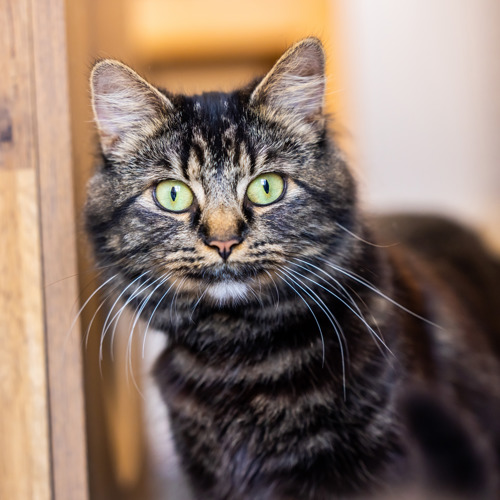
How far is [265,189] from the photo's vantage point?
94 cm

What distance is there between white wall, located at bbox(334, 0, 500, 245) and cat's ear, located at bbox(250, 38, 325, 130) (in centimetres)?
197

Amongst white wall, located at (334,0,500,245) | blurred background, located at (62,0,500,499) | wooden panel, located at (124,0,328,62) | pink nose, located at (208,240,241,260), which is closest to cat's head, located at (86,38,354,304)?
pink nose, located at (208,240,241,260)

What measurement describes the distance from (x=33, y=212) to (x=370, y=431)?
654mm

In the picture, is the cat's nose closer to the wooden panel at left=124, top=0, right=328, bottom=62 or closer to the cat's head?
the cat's head

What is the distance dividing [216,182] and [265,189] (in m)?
0.08

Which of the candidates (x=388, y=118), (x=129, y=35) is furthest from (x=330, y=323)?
(x=388, y=118)

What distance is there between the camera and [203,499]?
1.02 meters

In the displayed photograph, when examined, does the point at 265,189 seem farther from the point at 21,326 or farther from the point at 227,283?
the point at 21,326

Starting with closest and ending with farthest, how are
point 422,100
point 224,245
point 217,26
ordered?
1. point 224,245
2. point 422,100
3. point 217,26

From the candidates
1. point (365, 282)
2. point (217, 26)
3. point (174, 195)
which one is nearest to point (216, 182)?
point (174, 195)

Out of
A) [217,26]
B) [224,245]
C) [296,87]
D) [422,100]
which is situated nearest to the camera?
Result: [224,245]

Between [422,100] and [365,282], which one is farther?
[422,100]

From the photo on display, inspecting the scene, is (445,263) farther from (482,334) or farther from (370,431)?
(370,431)

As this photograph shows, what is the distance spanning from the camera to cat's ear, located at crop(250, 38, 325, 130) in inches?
36.4
